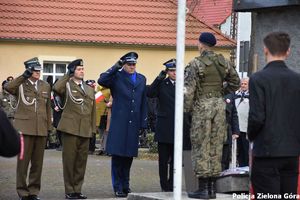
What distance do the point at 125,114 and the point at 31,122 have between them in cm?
137

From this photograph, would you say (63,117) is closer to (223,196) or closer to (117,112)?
(117,112)

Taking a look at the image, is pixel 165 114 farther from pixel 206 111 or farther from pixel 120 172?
pixel 206 111

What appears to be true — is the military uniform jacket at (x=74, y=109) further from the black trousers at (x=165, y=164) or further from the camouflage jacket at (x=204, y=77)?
the camouflage jacket at (x=204, y=77)

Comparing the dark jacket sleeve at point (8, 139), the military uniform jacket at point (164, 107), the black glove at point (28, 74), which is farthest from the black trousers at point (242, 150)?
the dark jacket sleeve at point (8, 139)

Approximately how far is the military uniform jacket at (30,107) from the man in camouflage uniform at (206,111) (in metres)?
2.69

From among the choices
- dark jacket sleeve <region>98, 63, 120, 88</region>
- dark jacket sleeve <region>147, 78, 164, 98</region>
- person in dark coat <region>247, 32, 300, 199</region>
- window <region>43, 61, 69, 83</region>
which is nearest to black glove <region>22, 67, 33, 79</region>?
dark jacket sleeve <region>98, 63, 120, 88</region>

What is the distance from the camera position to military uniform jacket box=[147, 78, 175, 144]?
420 inches

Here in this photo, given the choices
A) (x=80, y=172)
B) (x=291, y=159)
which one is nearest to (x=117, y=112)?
(x=80, y=172)

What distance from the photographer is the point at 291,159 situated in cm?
611

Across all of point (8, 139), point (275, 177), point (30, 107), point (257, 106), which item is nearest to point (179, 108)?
point (257, 106)

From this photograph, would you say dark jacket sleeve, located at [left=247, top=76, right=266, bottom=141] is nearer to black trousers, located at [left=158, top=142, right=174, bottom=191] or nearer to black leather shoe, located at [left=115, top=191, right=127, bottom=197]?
black trousers, located at [left=158, top=142, right=174, bottom=191]

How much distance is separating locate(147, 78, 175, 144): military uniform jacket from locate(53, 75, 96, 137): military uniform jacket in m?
0.93

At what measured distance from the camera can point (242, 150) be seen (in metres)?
13.0

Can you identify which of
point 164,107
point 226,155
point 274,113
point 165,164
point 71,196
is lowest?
point 71,196
